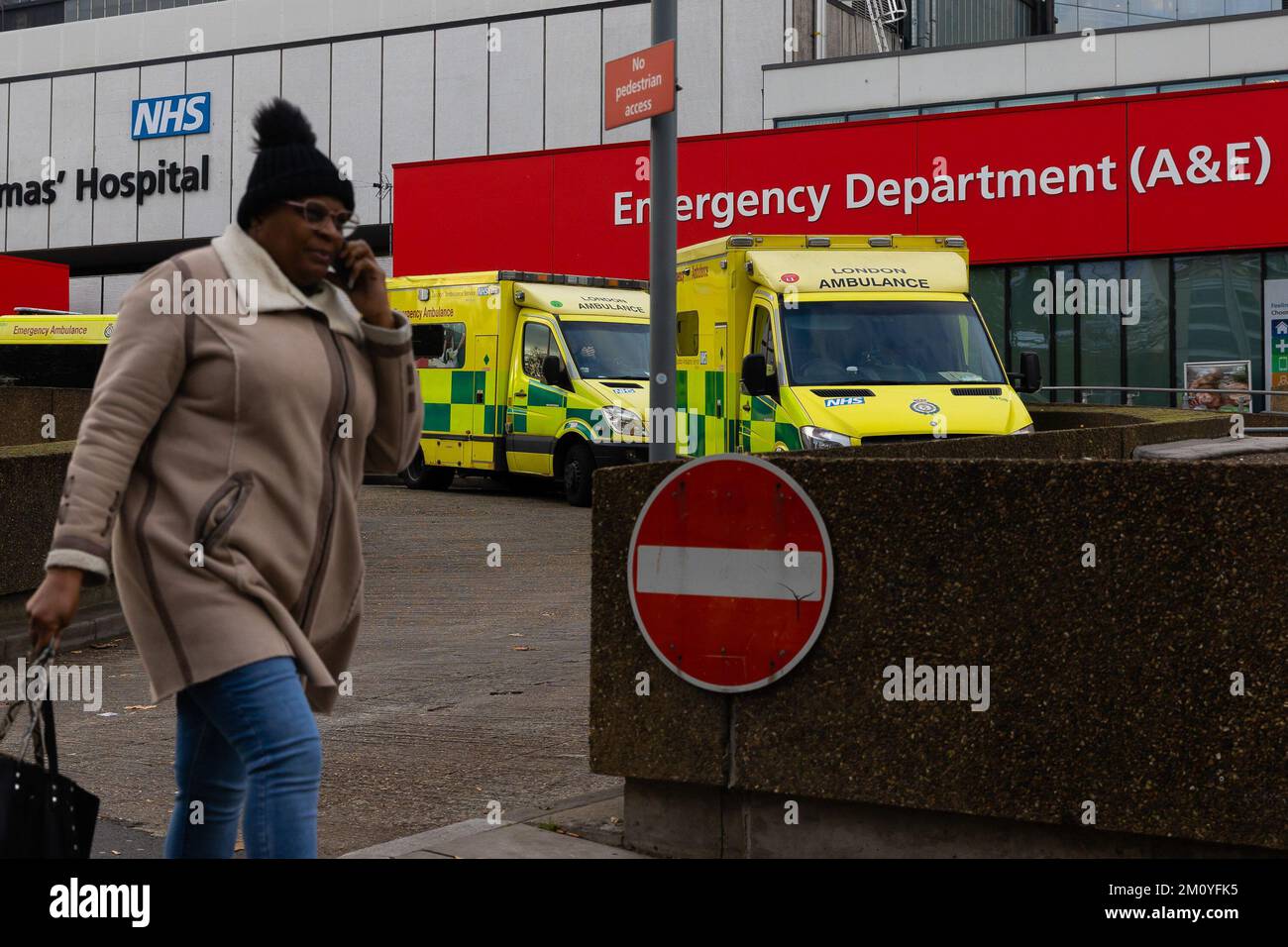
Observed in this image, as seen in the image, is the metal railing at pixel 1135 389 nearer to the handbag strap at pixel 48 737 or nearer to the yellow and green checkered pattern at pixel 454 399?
the yellow and green checkered pattern at pixel 454 399

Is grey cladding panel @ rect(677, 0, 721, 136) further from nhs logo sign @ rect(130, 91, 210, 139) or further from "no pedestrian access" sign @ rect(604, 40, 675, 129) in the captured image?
"no pedestrian access" sign @ rect(604, 40, 675, 129)

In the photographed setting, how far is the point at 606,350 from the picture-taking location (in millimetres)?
18547

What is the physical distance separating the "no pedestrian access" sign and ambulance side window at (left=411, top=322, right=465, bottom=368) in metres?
10.7

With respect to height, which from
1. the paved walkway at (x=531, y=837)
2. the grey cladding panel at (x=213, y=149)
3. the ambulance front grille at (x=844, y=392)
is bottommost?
the paved walkway at (x=531, y=837)

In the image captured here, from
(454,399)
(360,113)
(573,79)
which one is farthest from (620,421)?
(360,113)

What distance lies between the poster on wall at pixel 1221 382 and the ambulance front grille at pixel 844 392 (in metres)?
11.0

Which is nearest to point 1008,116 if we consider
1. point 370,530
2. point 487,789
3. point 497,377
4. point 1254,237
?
point 1254,237

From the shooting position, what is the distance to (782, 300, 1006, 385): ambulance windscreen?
506 inches

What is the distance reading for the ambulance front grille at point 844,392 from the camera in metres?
12.6

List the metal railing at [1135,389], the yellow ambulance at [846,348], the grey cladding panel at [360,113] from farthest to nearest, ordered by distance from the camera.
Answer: the grey cladding panel at [360,113], the metal railing at [1135,389], the yellow ambulance at [846,348]

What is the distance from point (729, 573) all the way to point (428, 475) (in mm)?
16566

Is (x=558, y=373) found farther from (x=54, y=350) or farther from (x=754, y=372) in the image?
(x=54, y=350)

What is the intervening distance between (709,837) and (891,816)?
0.58 metres

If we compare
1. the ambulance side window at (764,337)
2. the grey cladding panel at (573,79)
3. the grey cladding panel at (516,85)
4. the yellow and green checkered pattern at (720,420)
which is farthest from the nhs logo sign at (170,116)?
the ambulance side window at (764,337)
